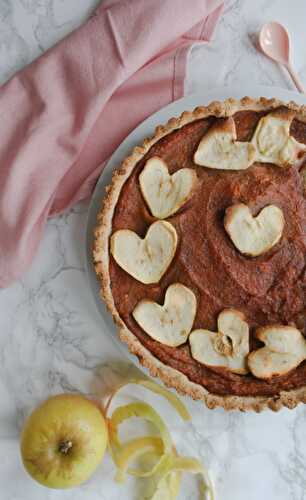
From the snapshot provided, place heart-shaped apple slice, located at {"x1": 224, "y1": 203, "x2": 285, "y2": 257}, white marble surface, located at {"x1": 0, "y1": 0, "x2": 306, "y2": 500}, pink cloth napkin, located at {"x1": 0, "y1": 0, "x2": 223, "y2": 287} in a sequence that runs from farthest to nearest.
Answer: white marble surface, located at {"x1": 0, "y1": 0, "x2": 306, "y2": 500} < pink cloth napkin, located at {"x1": 0, "y1": 0, "x2": 223, "y2": 287} < heart-shaped apple slice, located at {"x1": 224, "y1": 203, "x2": 285, "y2": 257}

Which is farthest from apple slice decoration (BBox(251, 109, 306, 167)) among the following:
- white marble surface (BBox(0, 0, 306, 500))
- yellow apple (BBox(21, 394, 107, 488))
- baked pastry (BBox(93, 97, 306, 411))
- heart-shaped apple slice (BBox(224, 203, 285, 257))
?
yellow apple (BBox(21, 394, 107, 488))

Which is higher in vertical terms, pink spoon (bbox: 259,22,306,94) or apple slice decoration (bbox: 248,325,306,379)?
pink spoon (bbox: 259,22,306,94)

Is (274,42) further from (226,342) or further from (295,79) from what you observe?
(226,342)

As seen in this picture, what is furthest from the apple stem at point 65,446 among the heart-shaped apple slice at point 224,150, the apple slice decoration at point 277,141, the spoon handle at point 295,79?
the spoon handle at point 295,79

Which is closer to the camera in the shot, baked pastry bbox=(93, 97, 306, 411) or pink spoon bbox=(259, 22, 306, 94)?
baked pastry bbox=(93, 97, 306, 411)

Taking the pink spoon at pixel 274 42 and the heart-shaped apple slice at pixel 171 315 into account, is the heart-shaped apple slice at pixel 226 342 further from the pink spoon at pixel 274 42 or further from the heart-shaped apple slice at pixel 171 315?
the pink spoon at pixel 274 42

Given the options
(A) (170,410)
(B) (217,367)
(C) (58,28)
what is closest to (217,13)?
(C) (58,28)

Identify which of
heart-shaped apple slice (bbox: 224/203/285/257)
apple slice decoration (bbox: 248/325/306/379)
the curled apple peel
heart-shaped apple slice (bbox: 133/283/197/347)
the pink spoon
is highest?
the pink spoon

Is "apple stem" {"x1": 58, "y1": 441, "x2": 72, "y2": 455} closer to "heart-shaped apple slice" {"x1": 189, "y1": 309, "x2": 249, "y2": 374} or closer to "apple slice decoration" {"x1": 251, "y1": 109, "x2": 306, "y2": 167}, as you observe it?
"heart-shaped apple slice" {"x1": 189, "y1": 309, "x2": 249, "y2": 374}

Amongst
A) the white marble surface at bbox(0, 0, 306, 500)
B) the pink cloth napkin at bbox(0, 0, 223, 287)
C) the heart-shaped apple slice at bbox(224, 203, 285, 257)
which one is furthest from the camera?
the white marble surface at bbox(0, 0, 306, 500)
